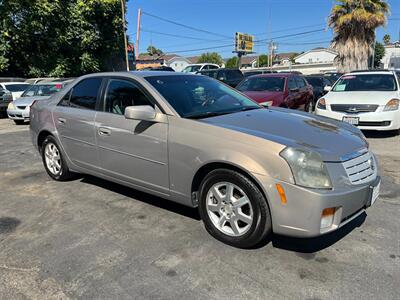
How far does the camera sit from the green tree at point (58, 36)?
70.6ft

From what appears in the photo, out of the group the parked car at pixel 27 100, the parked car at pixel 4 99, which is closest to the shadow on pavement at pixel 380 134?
the parked car at pixel 27 100

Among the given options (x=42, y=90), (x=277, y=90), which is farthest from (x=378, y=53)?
(x=42, y=90)

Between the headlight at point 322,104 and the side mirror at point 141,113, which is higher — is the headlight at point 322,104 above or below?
below

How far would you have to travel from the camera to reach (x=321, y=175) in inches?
118

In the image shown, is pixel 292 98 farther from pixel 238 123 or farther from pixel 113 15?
pixel 113 15

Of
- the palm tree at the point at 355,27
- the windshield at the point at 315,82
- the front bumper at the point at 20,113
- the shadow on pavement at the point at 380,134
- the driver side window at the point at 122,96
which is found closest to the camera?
the driver side window at the point at 122,96

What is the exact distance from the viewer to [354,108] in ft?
28.1

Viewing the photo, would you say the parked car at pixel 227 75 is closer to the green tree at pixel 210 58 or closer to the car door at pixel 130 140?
the car door at pixel 130 140

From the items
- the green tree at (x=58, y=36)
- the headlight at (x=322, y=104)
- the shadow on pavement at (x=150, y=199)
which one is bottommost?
the shadow on pavement at (x=150, y=199)

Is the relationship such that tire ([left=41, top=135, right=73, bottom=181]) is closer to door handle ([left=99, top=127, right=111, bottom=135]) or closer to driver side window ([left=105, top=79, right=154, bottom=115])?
door handle ([left=99, top=127, right=111, bottom=135])

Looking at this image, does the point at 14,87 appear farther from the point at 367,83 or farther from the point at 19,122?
the point at 367,83

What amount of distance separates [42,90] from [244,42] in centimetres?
4441

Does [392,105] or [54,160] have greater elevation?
[392,105]

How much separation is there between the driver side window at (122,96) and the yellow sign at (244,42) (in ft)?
164
